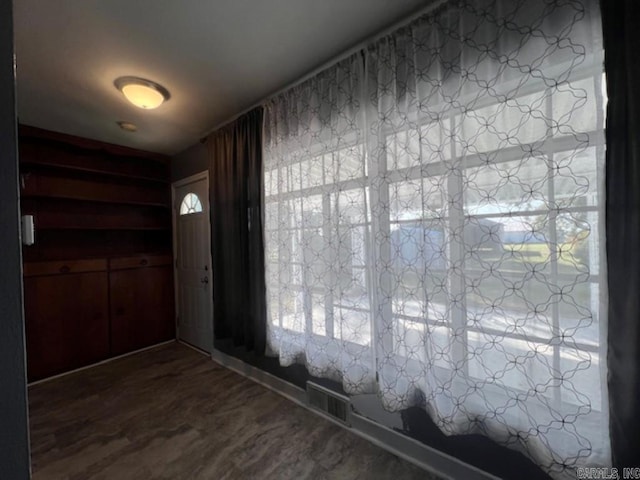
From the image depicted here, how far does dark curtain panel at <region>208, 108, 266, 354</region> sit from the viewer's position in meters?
2.27

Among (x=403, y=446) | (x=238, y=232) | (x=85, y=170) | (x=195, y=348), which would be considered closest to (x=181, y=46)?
(x=238, y=232)

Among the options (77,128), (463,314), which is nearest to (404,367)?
(463,314)

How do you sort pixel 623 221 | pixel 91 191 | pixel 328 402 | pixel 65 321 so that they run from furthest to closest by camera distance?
1. pixel 91 191
2. pixel 65 321
3. pixel 328 402
4. pixel 623 221

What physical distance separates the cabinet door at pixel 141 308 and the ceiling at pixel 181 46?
1887 millimetres

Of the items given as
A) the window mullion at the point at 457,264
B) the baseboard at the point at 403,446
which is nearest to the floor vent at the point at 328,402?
the baseboard at the point at 403,446

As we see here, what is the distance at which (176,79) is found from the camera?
198 cm

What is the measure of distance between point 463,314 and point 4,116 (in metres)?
1.64

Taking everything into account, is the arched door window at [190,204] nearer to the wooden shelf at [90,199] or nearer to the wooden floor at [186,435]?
the wooden shelf at [90,199]

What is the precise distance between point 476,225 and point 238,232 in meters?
1.93

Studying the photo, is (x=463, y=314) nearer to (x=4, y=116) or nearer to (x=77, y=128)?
(x=4, y=116)

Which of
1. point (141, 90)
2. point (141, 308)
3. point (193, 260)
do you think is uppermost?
point (141, 90)

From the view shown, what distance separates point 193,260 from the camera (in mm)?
3375

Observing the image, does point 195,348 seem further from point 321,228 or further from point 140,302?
point 321,228

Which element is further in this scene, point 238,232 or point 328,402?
point 238,232
